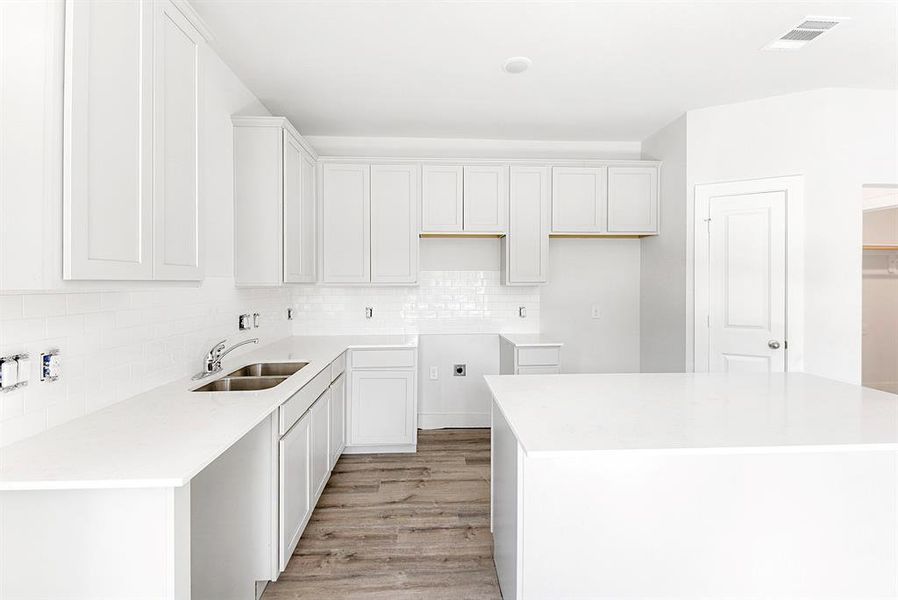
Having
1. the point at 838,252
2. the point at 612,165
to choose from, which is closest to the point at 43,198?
the point at 612,165

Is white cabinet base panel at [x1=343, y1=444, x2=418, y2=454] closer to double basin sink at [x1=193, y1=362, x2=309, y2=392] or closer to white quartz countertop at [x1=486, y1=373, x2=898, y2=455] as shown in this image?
double basin sink at [x1=193, y1=362, x2=309, y2=392]

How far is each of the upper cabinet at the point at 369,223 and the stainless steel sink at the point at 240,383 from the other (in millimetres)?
1404

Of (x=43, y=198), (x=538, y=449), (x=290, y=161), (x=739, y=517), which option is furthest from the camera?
(x=290, y=161)

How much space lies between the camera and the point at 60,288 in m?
1.09

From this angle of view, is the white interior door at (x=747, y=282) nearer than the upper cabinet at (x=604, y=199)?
Yes

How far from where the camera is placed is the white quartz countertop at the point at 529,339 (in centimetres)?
355

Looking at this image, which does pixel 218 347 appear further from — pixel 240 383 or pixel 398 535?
pixel 398 535

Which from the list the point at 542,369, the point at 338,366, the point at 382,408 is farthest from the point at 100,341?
the point at 542,369

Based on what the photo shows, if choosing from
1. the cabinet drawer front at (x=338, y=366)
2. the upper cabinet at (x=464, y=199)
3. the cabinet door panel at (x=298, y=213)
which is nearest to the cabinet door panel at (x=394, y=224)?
the upper cabinet at (x=464, y=199)

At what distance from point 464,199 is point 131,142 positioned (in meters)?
2.71

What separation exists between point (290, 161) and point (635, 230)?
2903mm

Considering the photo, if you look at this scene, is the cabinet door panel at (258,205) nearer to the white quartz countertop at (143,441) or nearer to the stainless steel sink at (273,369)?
the stainless steel sink at (273,369)

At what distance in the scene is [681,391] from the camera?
1894mm

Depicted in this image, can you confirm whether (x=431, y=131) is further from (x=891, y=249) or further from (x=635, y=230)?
(x=891, y=249)
